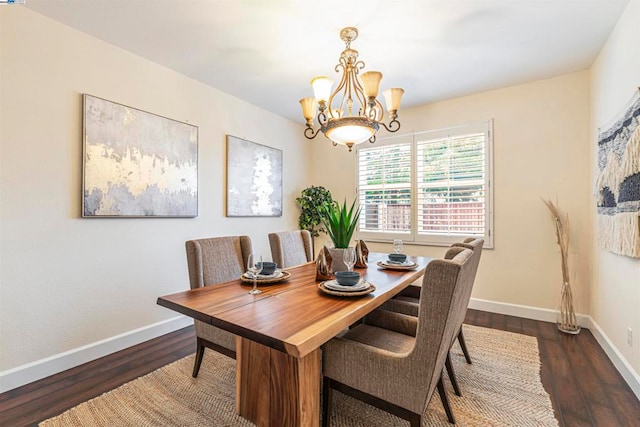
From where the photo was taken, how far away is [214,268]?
2.12m

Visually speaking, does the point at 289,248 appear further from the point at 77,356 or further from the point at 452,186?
the point at 452,186

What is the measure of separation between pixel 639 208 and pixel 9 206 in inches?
160

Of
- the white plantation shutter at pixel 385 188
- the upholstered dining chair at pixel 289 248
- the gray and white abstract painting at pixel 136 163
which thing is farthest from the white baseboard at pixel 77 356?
the white plantation shutter at pixel 385 188

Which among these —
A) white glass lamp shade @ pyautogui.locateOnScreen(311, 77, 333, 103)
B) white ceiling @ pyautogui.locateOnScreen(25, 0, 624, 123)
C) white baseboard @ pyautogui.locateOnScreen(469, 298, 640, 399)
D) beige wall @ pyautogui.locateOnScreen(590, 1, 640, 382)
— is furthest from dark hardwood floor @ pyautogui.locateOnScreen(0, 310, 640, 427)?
white ceiling @ pyautogui.locateOnScreen(25, 0, 624, 123)

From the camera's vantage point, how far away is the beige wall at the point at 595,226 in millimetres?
1965

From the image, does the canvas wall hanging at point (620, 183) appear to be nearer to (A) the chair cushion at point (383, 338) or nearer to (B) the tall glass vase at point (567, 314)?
(B) the tall glass vase at point (567, 314)

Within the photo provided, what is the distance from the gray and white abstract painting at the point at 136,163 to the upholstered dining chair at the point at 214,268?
1020 millimetres

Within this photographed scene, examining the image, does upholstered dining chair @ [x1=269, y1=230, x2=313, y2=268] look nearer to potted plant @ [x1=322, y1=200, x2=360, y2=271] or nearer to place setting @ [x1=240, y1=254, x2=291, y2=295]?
place setting @ [x1=240, y1=254, x2=291, y2=295]

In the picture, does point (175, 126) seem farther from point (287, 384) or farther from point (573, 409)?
point (573, 409)

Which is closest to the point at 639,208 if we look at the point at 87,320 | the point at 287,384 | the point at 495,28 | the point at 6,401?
the point at 495,28

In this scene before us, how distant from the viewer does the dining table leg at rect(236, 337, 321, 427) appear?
1.32 metres

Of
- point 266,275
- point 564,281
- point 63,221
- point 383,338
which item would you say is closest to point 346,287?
point 383,338

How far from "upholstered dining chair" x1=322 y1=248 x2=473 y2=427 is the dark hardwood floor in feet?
3.42

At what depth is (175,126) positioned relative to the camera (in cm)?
299
